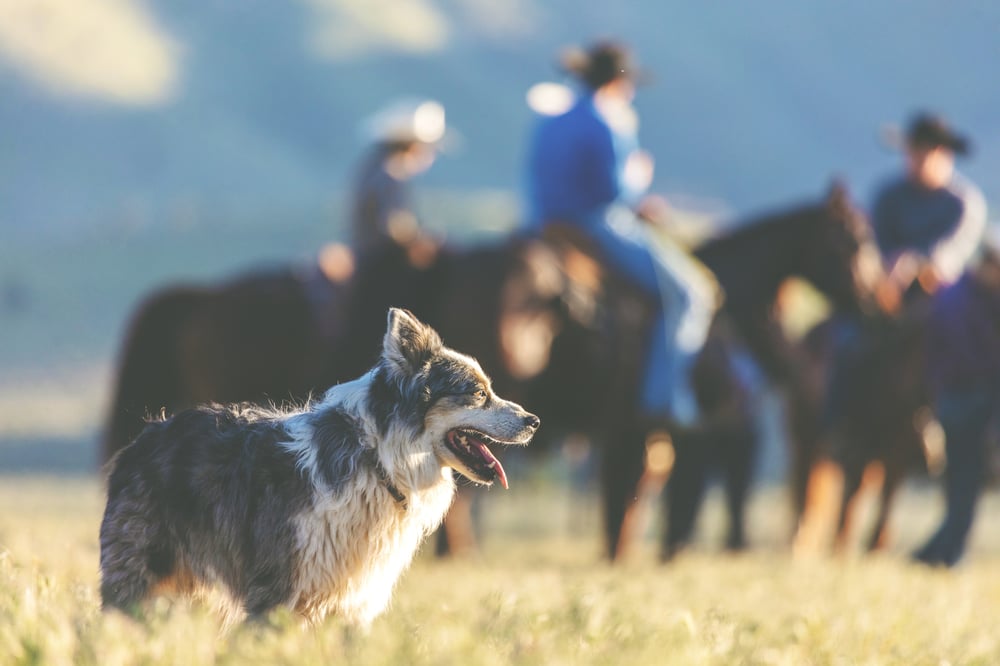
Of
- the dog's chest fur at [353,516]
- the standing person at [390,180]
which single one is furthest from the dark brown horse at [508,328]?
the dog's chest fur at [353,516]

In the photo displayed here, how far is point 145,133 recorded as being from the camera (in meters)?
172

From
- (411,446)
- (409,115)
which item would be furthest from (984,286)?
(411,446)

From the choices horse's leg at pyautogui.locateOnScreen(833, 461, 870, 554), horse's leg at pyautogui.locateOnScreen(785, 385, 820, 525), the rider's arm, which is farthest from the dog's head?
horse's leg at pyautogui.locateOnScreen(785, 385, 820, 525)

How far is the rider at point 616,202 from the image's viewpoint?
11000 millimetres

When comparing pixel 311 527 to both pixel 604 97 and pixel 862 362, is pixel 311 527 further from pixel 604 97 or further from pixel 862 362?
pixel 862 362

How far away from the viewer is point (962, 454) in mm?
11102

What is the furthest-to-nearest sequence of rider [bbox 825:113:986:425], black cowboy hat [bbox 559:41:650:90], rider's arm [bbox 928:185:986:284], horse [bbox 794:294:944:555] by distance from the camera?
horse [bbox 794:294:944:555]
rider [bbox 825:113:986:425]
rider's arm [bbox 928:185:986:284]
black cowboy hat [bbox 559:41:650:90]

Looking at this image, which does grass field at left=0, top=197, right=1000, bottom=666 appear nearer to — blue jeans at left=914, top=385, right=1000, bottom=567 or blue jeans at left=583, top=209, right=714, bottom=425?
blue jeans at left=914, top=385, right=1000, bottom=567

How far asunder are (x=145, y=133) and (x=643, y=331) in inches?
6679

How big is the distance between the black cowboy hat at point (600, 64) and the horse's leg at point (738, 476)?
5.83m

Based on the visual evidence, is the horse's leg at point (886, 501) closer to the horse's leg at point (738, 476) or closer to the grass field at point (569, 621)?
the horse's leg at point (738, 476)

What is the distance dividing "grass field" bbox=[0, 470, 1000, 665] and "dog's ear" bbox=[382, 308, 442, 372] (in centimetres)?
99

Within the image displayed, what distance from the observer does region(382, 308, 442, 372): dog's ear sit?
5156mm

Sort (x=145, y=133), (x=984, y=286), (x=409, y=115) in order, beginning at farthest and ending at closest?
(x=145, y=133) < (x=409, y=115) < (x=984, y=286)
